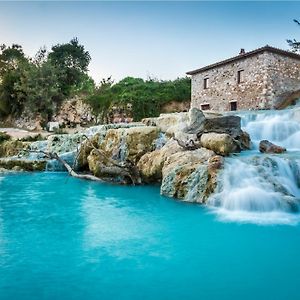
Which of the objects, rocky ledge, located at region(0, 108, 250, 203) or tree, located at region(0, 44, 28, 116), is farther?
tree, located at region(0, 44, 28, 116)

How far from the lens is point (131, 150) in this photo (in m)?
14.4

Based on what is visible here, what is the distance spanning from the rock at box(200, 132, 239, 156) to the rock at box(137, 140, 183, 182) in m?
1.00

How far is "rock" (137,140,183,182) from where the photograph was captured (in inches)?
486

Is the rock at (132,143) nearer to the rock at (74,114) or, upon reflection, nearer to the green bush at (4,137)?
the green bush at (4,137)

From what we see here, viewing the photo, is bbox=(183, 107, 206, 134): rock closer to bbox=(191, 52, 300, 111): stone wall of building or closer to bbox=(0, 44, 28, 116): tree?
bbox=(191, 52, 300, 111): stone wall of building

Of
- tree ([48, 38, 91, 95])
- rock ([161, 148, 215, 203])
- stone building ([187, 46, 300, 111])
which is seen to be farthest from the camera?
tree ([48, 38, 91, 95])

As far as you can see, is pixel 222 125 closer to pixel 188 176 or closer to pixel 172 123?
pixel 172 123

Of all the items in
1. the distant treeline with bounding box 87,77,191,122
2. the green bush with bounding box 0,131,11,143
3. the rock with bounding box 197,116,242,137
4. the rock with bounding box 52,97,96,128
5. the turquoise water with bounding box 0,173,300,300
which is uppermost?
the distant treeline with bounding box 87,77,191,122

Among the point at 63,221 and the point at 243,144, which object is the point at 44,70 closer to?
the point at 243,144

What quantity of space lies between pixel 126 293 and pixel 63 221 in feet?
12.6

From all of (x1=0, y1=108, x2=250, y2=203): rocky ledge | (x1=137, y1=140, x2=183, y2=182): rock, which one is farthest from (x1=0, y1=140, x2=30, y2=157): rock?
(x1=137, y1=140, x2=183, y2=182): rock

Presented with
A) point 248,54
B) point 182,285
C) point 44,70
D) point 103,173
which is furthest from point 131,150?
point 44,70

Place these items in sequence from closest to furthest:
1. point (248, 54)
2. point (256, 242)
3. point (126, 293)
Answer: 1. point (126, 293)
2. point (256, 242)
3. point (248, 54)

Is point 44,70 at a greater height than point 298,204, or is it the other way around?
point 44,70
